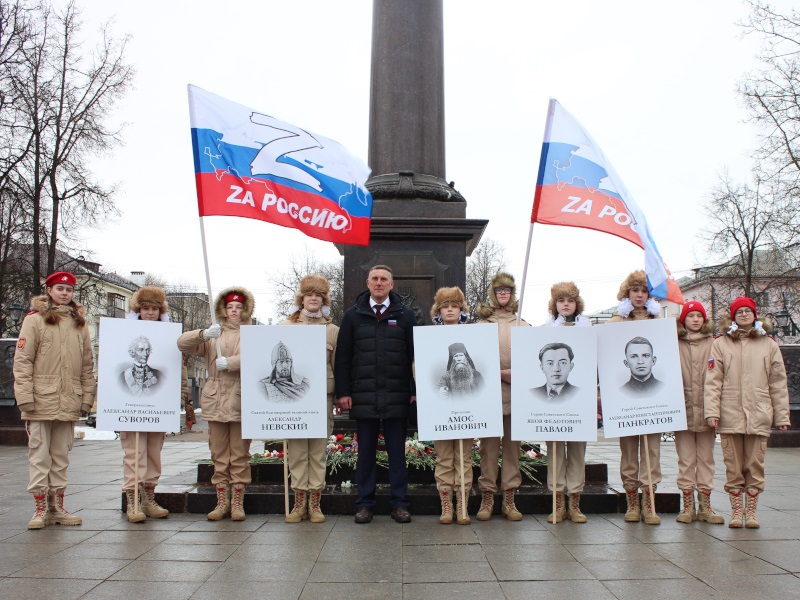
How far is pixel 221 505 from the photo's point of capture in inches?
265

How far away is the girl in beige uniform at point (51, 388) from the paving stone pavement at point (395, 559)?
32cm

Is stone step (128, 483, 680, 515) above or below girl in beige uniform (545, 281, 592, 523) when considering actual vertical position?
below

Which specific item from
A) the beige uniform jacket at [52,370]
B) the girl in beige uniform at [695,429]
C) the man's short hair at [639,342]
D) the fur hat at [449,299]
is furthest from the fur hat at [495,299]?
the beige uniform jacket at [52,370]

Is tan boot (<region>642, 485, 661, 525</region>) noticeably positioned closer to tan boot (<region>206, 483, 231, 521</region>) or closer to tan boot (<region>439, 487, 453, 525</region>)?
tan boot (<region>439, 487, 453, 525</region>)

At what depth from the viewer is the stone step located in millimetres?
6941

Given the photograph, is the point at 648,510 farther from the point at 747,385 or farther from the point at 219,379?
the point at 219,379

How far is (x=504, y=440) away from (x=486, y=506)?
594 millimetres

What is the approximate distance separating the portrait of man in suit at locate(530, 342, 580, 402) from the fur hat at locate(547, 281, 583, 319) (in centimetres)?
39

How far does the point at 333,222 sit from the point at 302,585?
3.74 metres

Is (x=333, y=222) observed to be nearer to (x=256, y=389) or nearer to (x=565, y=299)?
(x=256, y=389)

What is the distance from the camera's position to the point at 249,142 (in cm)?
732

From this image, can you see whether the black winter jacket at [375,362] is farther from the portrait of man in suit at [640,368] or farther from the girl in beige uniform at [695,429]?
the girl in beige uniform at [695,429]

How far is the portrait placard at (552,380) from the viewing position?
664 centimetres

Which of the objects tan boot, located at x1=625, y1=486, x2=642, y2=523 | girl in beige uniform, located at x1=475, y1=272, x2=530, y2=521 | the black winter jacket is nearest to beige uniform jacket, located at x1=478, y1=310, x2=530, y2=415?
girl in beige uniform, located at x1=475, y1=272, x2=530, y2=521
